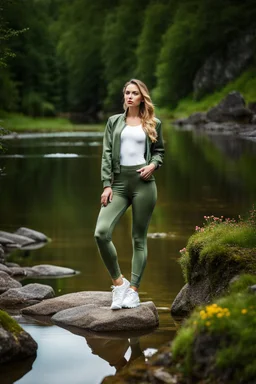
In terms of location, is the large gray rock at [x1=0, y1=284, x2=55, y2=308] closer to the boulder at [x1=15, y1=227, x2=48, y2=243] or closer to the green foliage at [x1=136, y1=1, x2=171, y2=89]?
the boulder at [x1=15, y1=227, x2=48, y2=243]

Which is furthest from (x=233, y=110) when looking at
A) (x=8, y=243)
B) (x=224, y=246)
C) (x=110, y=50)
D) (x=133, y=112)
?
(x=133, y=112)

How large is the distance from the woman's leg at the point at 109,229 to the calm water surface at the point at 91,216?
2.79ft

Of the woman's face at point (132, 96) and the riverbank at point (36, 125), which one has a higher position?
the woman's face at point (132, 96)

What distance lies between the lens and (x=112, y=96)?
11088 centimetres

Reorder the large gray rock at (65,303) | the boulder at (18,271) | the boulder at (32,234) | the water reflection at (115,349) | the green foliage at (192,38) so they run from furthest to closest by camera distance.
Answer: the green foliage at (192,38) < the boulder at (32,234) < the boulder at (18,271) < the large gray rock at (65,303) < the water reflection at (115,349)

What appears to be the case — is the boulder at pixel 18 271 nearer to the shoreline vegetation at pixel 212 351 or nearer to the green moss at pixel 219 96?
the shoreline vegetation at pixel 212 351

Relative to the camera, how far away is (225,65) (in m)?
85.2

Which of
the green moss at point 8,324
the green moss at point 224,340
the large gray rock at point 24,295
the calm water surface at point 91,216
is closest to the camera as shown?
the green moss at point 224,340

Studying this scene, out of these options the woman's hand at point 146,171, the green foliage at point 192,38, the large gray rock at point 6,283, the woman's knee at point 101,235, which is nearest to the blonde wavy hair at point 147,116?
the woman's hand at point 146,171

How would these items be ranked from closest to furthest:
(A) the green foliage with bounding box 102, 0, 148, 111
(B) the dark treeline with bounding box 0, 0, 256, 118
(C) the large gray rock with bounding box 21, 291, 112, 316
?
(C) the large gray rock with bounding box 21, 291, 112, 316, (B) the dark treeline with bounding box 0, 0, 256, 118, (A) the green foliage with bounding box 102, 0, 148, 111

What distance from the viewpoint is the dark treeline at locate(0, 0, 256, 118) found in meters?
86.2

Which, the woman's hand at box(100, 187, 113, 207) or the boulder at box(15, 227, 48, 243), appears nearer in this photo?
the woman's hand at box(100, 187, 113, 207)

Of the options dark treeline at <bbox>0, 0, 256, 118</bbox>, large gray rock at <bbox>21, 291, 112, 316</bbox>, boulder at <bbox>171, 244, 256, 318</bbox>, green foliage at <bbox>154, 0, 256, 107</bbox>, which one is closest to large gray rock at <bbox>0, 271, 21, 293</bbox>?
large gray rock at <bbox>21, 291, 112, 316</bbox>

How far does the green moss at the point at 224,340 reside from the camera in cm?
651
